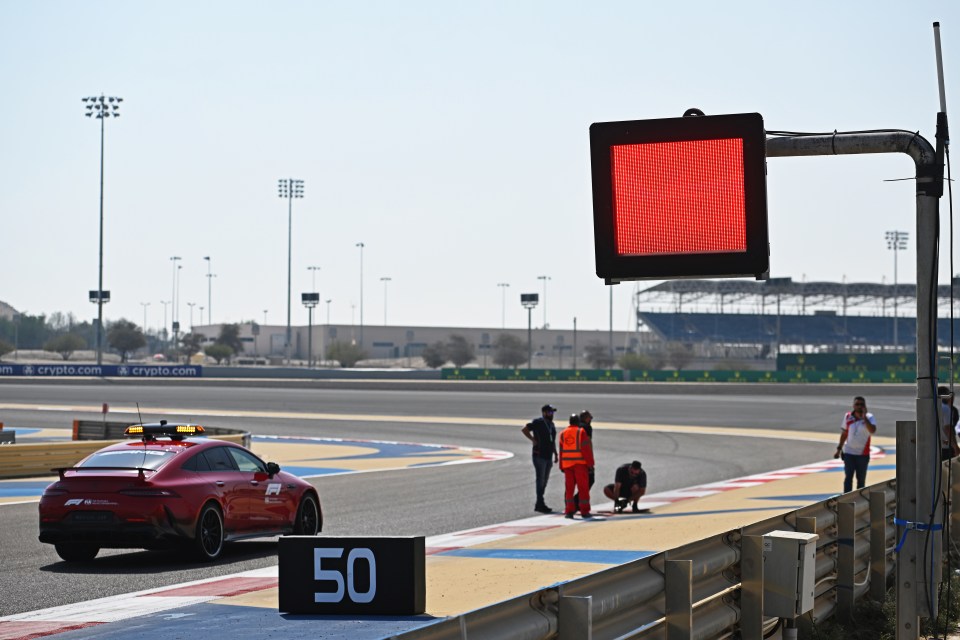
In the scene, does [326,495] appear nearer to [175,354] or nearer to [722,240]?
[722,240]

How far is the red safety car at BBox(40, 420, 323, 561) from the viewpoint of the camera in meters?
12.6

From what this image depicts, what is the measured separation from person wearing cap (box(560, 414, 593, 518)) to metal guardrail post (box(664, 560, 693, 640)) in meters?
10.9

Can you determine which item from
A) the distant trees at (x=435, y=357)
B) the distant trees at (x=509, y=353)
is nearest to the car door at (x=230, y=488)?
the distant trees at (x=435, y=357)

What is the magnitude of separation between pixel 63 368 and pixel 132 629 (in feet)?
272

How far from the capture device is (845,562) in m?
9.42

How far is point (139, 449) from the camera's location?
44.2 feet

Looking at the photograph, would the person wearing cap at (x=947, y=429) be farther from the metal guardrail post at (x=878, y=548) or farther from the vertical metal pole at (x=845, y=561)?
the vertical metal pole at (x=845, y=561)

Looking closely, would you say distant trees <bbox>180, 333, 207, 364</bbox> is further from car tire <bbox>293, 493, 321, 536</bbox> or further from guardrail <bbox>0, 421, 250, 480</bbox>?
car tire <bbox>293, 493, 321, 536</bbox>

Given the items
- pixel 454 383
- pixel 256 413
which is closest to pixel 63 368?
pixel 454 383

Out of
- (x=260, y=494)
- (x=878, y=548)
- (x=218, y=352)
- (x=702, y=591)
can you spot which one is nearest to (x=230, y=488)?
(x=260, y=494)

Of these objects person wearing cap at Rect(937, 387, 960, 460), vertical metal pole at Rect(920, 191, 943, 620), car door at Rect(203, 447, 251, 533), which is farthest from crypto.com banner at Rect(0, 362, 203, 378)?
vertical metal pole at Rect(920, 191, 943, 620)

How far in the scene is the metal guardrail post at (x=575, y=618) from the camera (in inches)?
208

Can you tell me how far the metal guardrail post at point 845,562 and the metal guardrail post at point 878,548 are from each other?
0.89 metres

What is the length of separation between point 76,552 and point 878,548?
799 centimetres
